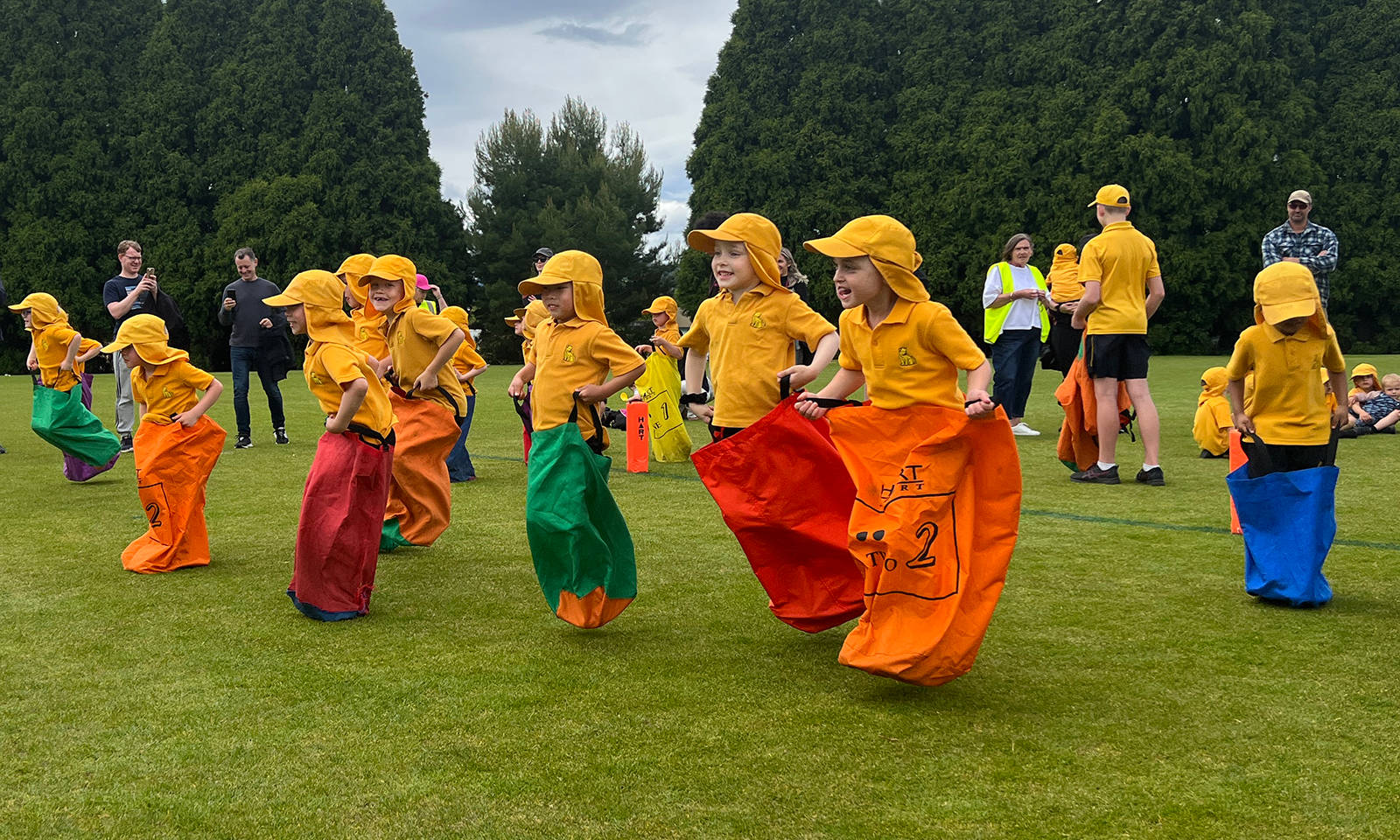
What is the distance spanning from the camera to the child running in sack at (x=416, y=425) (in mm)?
6934

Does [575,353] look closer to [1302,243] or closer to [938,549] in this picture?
[938,549]

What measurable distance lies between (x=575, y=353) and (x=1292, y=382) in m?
3.21

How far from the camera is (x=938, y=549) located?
159 inches

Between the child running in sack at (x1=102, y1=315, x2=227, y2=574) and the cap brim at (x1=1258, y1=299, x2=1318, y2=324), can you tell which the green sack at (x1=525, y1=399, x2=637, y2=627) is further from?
the cap brim at (x1=1258, y1=299, x2=1318, y2=324)

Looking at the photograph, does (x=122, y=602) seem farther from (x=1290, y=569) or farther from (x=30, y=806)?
(x=1290, y=569)

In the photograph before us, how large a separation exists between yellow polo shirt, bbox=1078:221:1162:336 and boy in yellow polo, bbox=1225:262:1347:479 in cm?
335

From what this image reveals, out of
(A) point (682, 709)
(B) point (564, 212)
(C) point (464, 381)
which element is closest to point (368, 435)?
(A) point (682, 709)

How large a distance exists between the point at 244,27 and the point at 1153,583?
39880 mm

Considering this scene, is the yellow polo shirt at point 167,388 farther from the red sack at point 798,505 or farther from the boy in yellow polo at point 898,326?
the boy in yellow polo at point 898,326

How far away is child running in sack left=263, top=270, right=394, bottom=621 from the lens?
538 cm

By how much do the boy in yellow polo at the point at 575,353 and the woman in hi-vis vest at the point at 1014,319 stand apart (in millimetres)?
7285

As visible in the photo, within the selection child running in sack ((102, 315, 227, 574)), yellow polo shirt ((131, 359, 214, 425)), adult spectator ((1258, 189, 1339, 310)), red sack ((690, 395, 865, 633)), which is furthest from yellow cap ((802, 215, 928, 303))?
adult spectator ((1258, 189, 1339, 310))

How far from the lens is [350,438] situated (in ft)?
18.2

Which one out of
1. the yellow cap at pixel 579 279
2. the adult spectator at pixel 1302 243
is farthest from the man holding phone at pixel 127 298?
the adult spectator at pixel 1302 243
